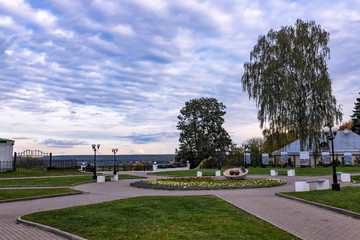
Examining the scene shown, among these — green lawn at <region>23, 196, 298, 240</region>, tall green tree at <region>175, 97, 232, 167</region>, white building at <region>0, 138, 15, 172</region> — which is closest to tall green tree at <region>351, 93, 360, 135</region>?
tall green tree at <region>175, 97, 232, 167</region>

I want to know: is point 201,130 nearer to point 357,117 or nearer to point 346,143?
point 346,143

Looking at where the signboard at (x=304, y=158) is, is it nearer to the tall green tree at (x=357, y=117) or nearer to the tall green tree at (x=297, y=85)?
the tall green tree at (x=297, y=85)

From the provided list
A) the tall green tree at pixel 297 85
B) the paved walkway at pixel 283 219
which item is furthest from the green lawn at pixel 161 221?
the tall green tree at pixel 297 85

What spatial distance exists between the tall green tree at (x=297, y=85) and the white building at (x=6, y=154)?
98.4 feet

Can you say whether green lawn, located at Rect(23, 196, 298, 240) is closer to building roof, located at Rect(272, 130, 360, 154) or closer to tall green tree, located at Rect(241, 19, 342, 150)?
tall green tree, located at Rect(241, 19, 342, 150)

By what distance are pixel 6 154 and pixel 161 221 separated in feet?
106

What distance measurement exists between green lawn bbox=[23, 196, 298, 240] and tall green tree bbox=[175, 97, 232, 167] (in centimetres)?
4285

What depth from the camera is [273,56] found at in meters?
35.4

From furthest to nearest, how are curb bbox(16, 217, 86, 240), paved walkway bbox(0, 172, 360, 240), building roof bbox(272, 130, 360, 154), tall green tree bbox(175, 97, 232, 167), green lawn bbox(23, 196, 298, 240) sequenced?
tall green tree bbox(175, 97, 232, 167) → building roof bbox(272, 130, 360, 154) → paved walkway bbox(0, 172, 360, 240) → green lawn bbox(23, 196, 298, 240) → curb bbox(16, 217, 86, 240)

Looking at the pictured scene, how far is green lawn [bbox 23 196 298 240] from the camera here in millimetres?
7328

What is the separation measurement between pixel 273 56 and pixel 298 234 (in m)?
31.0

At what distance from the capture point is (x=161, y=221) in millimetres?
8859

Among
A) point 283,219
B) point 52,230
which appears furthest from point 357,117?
point 52,230

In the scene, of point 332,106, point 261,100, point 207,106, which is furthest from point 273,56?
point 207,106
